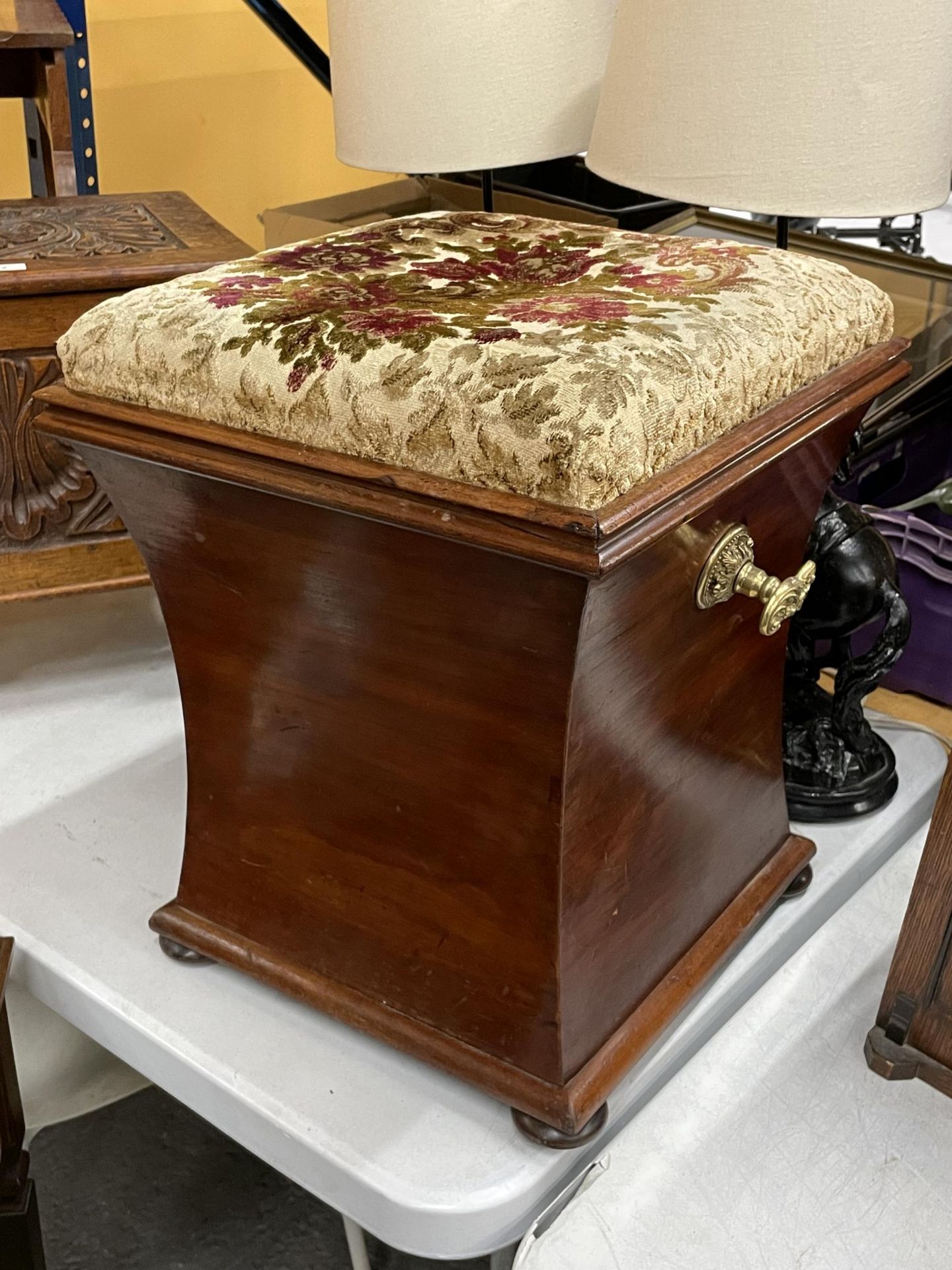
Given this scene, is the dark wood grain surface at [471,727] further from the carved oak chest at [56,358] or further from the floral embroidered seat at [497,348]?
the carved oak chest at [56,358]

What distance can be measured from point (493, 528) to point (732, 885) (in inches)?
17.2

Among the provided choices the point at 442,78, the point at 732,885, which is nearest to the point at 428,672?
the point at 732,885

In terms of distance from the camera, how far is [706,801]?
866mm

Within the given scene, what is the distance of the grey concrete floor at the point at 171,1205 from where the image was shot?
1.12 metres

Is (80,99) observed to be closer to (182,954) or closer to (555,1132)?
(182,954)

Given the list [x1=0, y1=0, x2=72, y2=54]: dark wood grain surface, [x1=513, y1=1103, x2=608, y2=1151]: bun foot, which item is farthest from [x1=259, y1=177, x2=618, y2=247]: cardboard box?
[x1=513, y1=1103, x2=608, y2=1151]: bun foot

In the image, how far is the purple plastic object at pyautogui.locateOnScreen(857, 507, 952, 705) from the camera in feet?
4.41

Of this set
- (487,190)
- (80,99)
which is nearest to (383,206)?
(80,99)

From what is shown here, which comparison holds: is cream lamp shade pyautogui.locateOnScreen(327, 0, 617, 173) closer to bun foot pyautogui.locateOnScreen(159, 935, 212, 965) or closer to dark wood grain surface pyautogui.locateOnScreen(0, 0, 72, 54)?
bun foot pyautogui.locateOnScreen(159, 935, 212, 965)

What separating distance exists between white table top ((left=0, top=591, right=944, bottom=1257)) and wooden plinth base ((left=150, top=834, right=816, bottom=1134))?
0.03 metres

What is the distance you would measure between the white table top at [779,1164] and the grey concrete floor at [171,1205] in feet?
1.29

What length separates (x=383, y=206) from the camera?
72.7 inches

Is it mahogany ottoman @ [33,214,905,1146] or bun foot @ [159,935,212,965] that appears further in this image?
bun foot @ [159,935,212,965]

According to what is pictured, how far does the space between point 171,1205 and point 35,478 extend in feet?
2.20
